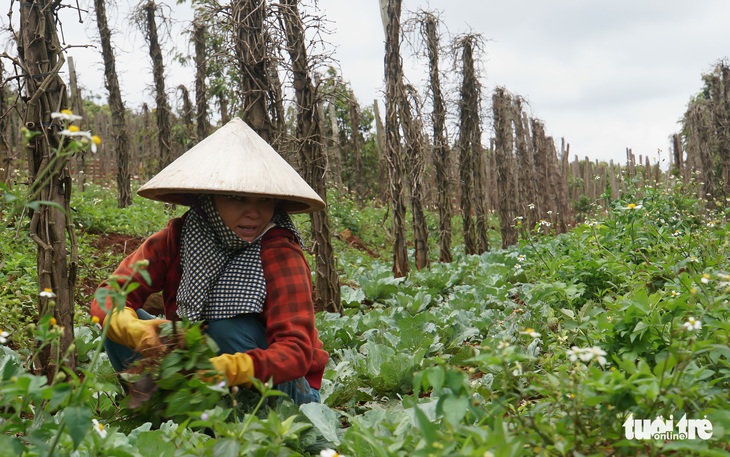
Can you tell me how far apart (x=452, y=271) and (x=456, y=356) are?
3.38 m

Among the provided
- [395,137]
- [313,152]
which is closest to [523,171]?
[395,137]

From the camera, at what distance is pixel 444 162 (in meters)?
10.5

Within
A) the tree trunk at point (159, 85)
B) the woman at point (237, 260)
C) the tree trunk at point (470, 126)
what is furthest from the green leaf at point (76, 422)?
the tree trunk at point (159, 85)

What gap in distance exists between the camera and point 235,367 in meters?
1.99

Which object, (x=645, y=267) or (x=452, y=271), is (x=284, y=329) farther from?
(x=452, y=271)

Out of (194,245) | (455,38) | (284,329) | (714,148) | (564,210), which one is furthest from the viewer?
(564,210)

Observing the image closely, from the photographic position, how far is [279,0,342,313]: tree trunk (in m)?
5.28

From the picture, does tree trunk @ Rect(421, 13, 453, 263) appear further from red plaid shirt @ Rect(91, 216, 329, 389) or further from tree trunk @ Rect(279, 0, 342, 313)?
red plaid shirt @ Rect(91, 216, 329, 389)

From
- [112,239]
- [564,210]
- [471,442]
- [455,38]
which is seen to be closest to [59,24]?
[471,442]

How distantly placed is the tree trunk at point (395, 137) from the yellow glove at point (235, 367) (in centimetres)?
563

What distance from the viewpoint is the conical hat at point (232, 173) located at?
89.9 inches

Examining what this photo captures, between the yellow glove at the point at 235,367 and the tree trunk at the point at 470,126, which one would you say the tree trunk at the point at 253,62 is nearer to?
the yellow glove at the point at 235,367

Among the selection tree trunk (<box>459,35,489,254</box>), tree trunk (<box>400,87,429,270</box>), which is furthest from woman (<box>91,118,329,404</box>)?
tree trunk (<box>459,35,489,254</box>)

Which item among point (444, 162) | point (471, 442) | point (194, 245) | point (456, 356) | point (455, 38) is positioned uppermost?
point (455, 38)
